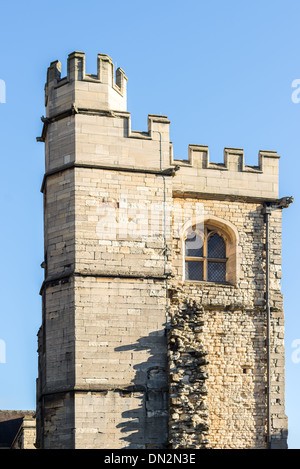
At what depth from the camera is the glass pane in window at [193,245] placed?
2341 cm

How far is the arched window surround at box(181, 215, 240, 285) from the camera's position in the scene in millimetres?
23297

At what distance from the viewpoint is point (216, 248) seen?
2373 cm

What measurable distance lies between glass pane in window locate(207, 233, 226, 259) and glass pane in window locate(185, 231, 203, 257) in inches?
10.6

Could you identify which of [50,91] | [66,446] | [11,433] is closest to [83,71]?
[50,91]

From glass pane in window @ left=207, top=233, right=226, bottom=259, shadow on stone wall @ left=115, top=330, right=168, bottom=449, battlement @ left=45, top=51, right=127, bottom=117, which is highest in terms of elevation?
battlement @ left=45, top=51, right=127, bottom=117

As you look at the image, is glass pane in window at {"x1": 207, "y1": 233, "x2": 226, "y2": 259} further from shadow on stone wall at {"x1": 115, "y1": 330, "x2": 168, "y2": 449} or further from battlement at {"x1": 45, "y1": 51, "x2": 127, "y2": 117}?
battlement at {"x1": 45, "y1": 51, "x2": 127, "y2": 117}

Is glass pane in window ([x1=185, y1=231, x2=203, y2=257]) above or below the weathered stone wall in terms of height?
above

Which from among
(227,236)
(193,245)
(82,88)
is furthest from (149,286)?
(82,88)

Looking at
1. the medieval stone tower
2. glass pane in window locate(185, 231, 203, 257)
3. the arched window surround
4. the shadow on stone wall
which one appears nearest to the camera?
the shadow on stone wall

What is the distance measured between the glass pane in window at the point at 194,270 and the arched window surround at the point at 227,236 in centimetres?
18

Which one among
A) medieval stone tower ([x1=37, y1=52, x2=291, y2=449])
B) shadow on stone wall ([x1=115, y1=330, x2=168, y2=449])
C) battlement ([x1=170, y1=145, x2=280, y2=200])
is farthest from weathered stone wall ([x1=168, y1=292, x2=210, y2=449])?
battlement ([x1=170, y1=145, x2=280, y2=200])

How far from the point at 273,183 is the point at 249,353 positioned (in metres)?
4.40

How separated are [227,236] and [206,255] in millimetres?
706

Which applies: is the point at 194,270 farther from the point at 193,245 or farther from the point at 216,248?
the point at 216,248
